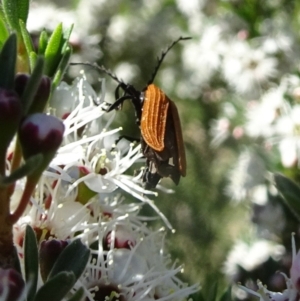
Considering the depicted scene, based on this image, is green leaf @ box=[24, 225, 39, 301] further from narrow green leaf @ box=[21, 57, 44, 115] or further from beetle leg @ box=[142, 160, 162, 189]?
beetle leg @ box=[142, 160, 162, 189]

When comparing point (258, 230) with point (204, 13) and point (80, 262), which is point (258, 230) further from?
point (204, 13)

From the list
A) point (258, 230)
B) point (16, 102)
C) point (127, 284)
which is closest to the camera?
point (16, 102)

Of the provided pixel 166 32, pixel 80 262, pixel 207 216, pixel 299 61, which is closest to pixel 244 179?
pixel 299 61

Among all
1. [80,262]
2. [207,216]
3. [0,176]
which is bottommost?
[207,216]

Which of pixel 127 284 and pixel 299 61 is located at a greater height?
pixel 127 284

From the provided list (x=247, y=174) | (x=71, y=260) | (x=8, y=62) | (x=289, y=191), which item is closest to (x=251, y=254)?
(x=247, y=174)

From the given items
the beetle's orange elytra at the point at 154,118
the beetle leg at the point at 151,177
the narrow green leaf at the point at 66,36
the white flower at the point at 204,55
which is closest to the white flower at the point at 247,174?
the white flower at the point at 204,55

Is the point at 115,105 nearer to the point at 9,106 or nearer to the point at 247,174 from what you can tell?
the point at 9,106
